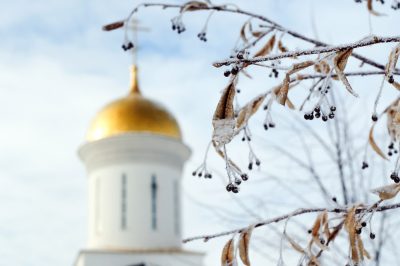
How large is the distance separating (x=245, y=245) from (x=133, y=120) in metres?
15.5

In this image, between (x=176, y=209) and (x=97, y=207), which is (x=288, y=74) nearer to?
(x=176, y=209)

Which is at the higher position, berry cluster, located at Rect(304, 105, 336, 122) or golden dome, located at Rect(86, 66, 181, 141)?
golden dome, located at Rect(86, 66, 181, 141)

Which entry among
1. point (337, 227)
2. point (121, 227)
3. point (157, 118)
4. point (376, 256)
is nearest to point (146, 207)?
point (121, 227)

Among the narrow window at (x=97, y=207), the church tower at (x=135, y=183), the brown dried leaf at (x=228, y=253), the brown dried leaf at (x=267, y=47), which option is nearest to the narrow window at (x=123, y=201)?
the church tower at (x=135, y=183)

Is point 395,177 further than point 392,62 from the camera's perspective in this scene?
Yes

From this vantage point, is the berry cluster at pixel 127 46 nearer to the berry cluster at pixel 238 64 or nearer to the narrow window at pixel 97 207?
the berry cluster at pixel 238 64

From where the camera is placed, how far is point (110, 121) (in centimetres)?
1795

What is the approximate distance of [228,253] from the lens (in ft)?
8.19

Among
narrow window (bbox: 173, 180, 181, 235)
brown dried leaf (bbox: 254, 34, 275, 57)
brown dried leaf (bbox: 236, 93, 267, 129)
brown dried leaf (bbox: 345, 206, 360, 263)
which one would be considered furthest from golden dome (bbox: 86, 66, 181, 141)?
brown dried leaf (bbox: 345, 206, 360, 263)

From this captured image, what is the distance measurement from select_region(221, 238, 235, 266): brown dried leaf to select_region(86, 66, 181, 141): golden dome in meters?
15.4

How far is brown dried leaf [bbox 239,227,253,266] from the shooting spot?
2.43 meters

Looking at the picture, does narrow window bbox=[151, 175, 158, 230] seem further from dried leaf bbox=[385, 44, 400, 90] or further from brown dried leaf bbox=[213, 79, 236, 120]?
dried leaf bbox=[385, 44, 400, 90]

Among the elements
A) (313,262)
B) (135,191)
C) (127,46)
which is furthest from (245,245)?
(135,191)

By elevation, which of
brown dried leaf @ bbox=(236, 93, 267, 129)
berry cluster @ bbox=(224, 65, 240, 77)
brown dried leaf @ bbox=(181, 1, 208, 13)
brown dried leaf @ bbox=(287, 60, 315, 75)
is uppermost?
brown dried leaf @ bbox=(181, 1, 208, 13)
